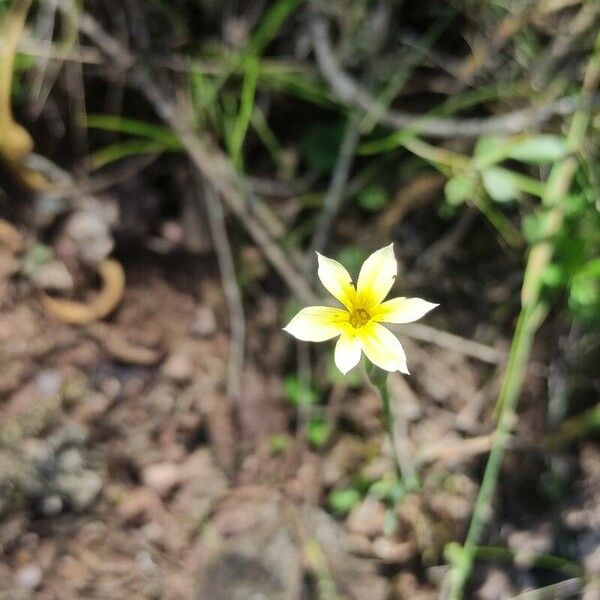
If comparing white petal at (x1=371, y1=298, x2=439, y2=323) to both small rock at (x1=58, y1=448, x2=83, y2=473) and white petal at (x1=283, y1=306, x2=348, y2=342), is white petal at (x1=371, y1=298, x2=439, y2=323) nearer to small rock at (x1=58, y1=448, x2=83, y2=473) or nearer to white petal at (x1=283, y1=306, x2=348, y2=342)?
white petal at (x1=283, y1=306, x2=348, y2=342)

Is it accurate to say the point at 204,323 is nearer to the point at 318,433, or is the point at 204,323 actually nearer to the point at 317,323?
the point at 318,433

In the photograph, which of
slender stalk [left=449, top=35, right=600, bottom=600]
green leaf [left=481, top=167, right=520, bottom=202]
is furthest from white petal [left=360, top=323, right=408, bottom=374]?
green leaf [left=481, top=167, right=520, bottom=202]

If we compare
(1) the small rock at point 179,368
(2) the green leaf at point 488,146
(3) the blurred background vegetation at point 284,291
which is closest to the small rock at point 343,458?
(3) the blurred background vegetation at point 284,291

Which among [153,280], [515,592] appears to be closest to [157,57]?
[153,280]

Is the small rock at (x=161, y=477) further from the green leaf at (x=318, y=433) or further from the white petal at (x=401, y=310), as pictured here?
the white petal at (x=401, y=310)

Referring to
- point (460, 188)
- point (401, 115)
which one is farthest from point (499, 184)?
point (401, 115)

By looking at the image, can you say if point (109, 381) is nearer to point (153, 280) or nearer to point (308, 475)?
point (153, 280)
